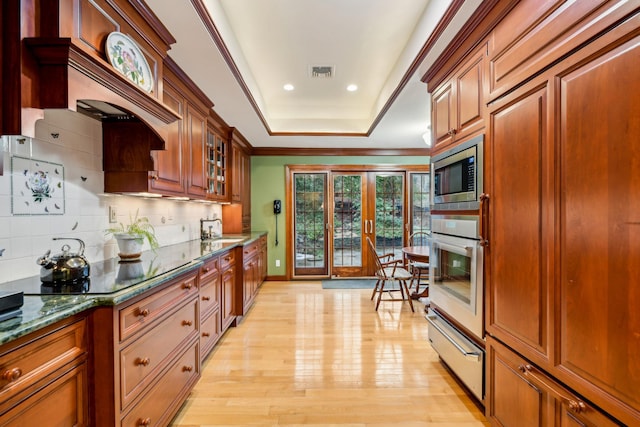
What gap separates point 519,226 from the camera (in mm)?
1424

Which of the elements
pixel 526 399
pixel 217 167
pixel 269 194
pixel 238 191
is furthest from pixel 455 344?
pixel 269 194

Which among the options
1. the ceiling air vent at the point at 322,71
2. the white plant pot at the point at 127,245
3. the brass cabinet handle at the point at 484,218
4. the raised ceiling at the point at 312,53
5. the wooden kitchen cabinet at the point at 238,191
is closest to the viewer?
the brass cabinet handle at the point at 484,218

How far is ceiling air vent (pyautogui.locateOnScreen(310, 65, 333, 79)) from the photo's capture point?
3123mm

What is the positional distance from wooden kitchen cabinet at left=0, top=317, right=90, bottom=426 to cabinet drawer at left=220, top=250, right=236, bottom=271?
5.29ft

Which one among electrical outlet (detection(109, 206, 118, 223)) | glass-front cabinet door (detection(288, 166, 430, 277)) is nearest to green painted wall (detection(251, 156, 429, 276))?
glass-front cabinet door (detection(288, 166, 430, 277))

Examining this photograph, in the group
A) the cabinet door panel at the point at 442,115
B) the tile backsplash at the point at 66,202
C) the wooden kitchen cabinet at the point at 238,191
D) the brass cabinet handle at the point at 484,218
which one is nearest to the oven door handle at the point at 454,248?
the brass cabinet handle at the point at 484,218

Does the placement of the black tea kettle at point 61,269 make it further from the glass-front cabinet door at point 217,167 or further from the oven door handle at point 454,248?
the oven door handle at point 454,248

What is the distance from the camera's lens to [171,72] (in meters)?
2.34

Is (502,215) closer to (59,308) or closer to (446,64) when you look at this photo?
(446,64)

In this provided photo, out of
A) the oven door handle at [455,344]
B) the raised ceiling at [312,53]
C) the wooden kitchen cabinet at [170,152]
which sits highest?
the raised ceiling at [312,53]

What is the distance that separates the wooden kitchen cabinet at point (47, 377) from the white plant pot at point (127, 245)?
2.77 feet

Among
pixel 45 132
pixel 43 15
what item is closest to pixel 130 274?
pixel 45 132

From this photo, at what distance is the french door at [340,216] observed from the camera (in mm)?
5484

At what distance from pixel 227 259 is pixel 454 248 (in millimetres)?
2094
